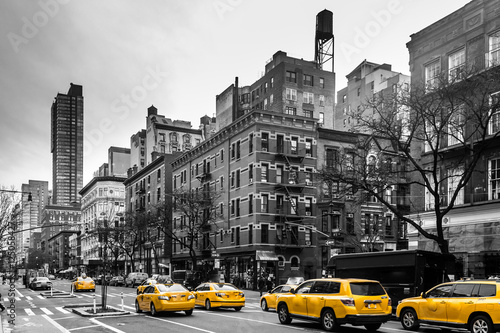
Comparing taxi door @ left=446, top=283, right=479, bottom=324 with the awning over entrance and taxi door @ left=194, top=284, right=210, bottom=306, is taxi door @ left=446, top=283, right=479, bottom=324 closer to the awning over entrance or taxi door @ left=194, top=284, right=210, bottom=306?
taxi door @ left=194, top=284, right=210, bottom=306

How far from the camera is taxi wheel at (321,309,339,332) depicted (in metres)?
17.5

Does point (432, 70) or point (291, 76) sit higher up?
point (291, 76)

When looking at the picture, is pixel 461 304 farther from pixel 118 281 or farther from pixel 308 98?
pixel 308 98

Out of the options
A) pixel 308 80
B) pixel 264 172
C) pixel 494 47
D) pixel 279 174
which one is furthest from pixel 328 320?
pixel 308 80

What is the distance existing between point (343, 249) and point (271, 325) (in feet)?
129

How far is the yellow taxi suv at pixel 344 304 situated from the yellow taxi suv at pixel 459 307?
1.26m

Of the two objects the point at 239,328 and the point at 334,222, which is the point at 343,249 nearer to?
the point at 334,222

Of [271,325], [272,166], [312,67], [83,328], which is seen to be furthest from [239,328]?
[312,67]

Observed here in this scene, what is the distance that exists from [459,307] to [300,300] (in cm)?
530

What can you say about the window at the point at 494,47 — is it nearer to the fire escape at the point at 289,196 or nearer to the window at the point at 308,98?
the fire escape at the point at 289,196

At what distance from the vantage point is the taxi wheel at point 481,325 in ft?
51.6

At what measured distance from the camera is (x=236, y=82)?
83.9m

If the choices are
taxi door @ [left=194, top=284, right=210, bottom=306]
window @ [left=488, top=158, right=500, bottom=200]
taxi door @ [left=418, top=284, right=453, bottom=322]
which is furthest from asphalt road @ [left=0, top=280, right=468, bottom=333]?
window @ [left=488, top=158, right=500, bottom=200]

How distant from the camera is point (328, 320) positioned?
17719 mm
